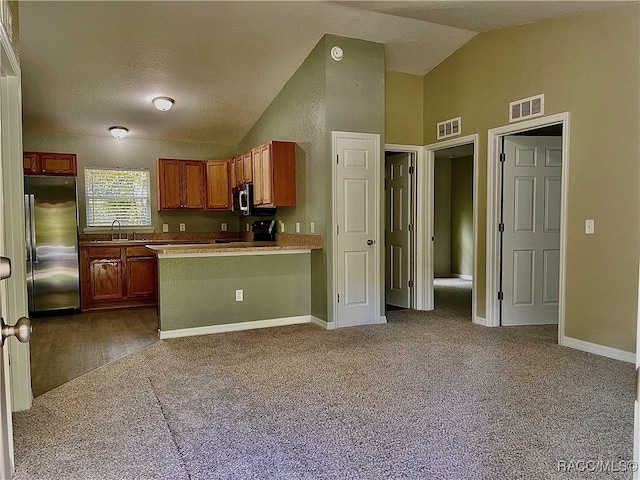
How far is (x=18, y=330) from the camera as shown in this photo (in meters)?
0.89

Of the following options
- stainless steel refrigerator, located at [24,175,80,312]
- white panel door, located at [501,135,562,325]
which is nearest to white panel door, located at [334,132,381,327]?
white panel door, located at [501,135,562,325]

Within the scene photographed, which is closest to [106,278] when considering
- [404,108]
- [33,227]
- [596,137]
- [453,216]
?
[33,227]

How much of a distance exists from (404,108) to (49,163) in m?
4.71

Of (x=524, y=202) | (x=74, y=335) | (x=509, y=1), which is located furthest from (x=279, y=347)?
(x=509, y=1)

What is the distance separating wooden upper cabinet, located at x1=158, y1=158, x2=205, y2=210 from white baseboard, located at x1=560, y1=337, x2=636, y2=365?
5316 mm

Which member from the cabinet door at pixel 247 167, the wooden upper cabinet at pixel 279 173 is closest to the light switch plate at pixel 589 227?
the wooden upper cabinet at pixel 279 173

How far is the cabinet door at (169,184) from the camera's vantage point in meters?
6.77

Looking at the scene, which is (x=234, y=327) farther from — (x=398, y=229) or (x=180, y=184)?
(x=180, y=184)

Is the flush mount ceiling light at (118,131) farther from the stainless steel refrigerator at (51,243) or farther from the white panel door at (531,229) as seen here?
the white panel door at (531,229)

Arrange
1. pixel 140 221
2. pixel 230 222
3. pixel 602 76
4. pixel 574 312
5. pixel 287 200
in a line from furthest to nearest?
pixel 230 222, pixel 140 221, pixel 287 200, pixel 574 312, pixel 602 76

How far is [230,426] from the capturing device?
2463 mm

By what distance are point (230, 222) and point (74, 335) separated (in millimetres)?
3394

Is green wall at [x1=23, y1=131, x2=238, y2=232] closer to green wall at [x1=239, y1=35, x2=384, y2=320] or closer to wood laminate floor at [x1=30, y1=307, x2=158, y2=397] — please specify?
wood laminate floor at [x1=30, y1=307, x2=158, y2=397]

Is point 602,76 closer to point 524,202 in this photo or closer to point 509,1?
point 509,1
